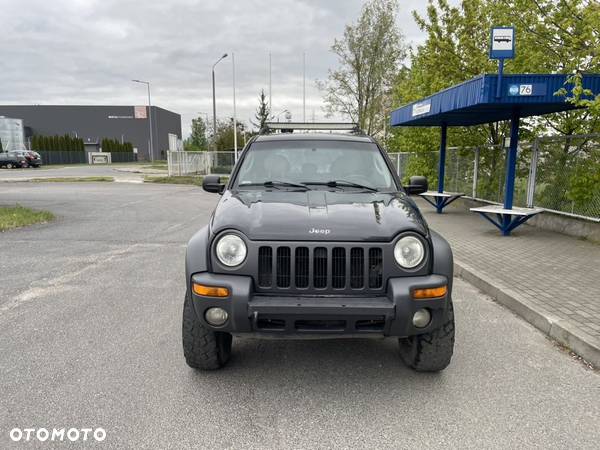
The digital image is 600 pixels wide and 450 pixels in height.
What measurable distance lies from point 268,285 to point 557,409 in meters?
2.09

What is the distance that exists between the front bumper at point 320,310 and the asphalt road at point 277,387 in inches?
20.8

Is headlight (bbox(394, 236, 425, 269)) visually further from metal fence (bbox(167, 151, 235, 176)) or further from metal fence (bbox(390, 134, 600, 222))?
metal fence (bbox(167, 151, 235, 176))

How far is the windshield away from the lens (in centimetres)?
402

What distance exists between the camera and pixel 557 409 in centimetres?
291

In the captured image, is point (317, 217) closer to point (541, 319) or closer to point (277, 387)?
point (277, 387)

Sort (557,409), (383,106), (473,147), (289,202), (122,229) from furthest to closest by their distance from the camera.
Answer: (383,106), (473,147), (122,229), (289,202), (557,409)

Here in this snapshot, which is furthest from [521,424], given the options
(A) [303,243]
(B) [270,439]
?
(A) [303,243]

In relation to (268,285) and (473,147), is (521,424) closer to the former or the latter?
(268,285)

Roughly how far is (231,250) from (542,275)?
4706 millimetres

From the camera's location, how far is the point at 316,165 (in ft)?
13.7

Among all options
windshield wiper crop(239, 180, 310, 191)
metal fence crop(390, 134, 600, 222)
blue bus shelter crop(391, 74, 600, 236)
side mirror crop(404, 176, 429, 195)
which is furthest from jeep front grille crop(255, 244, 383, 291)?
metal fence crop(390, 134, 600, 222)

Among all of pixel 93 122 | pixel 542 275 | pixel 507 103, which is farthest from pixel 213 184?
pixel 93 122

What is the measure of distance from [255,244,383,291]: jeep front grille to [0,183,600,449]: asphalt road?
2.67 ft

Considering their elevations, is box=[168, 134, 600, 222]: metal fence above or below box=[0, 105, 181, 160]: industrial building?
below
